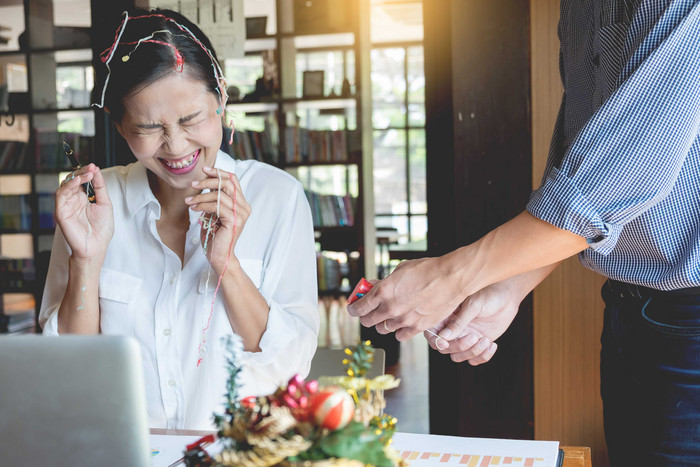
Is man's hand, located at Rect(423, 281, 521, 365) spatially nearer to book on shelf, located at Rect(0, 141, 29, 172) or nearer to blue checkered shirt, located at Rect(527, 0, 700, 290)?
blue checkered shirt, located at Rect(527, 0, 700, 290)

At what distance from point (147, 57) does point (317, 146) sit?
1899mm

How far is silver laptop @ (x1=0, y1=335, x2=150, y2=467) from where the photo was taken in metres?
0.61

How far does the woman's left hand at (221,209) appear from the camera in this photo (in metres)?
1.45

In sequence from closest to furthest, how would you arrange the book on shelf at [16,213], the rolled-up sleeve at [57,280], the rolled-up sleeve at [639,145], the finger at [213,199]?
the rolled-up sleeve at [639,145] → the finger at [213,199] → the rolled-up sleeve at [57,280] → the book on shelf at [16,213]

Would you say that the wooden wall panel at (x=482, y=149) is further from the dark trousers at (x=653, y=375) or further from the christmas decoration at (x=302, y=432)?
the christmas decoration at (x=302, y=432)

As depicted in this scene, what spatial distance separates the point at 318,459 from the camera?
58cm

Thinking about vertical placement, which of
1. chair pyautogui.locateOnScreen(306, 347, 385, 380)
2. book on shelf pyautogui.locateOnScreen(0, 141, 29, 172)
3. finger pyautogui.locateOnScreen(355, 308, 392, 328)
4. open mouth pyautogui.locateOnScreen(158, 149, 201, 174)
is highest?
book on shelf pyautogui.locateOnScreen(0, 141, 29, 172)

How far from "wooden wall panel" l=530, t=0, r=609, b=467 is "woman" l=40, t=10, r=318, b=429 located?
0.86 m

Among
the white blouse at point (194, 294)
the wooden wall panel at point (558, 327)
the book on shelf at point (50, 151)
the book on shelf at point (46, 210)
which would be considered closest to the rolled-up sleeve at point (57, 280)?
the white blouse at point (194, 294)

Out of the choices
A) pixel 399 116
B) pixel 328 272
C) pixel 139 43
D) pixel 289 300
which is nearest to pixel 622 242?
pixel 289 300

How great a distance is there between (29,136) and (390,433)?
378cm

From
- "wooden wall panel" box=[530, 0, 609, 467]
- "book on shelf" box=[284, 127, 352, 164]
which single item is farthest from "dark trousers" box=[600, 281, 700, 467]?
"book on shelf" box=[284, 127, 352, 164]

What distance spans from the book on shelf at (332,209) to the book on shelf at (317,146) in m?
0.18

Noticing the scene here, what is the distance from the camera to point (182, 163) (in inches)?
62.4
